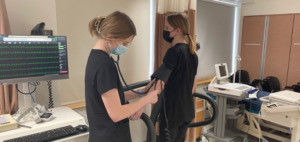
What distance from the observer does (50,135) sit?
1.29 meters

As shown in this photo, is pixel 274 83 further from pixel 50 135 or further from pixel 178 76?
pixel 50 135

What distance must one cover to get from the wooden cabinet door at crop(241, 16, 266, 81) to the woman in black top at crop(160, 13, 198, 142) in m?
2.82

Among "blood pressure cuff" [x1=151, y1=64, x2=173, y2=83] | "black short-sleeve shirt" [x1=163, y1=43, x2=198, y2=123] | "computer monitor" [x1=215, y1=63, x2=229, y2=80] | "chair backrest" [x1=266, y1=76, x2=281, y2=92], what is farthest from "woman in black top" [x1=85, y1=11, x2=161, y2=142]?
"chair backrest" [x1=266, y1=76, x2=281, y2=92]

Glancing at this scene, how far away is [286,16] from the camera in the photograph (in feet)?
12.1

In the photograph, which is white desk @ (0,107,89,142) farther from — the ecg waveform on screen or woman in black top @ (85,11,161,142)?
the ecg waveform on screen

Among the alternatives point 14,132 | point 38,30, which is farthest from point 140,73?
point 14,132

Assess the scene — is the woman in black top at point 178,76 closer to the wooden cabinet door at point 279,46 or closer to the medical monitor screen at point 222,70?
the medical monitor screen at point 222,70

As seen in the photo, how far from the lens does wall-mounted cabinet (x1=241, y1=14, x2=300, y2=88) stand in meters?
3.64

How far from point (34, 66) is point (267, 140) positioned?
125 inches

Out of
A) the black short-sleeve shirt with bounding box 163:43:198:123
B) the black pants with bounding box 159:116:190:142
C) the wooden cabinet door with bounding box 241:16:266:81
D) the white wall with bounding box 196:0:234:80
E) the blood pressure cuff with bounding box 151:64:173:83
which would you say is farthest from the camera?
the wooden cabinet door with bounding box 241:16:266:81

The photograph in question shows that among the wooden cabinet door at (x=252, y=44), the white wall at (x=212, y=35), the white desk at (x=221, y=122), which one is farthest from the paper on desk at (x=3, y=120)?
the wooden cabinet door at (x=252, y=44)

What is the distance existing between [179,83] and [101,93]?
2.62 feet

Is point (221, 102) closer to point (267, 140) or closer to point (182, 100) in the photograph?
point (267, 140)

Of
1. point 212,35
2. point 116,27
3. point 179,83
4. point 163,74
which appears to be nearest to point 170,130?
point 179,83
